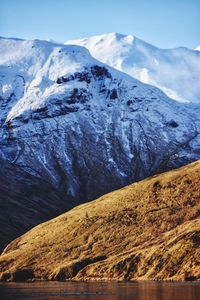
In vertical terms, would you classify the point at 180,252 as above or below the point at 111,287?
above

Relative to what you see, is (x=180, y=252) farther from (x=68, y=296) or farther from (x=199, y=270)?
(x=68, y=296)

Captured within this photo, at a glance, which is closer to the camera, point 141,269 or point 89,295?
point 89,295

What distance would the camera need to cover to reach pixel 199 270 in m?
170

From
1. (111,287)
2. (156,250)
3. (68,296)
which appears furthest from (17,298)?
(156,250)

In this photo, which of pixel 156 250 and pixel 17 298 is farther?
pixel 156 250

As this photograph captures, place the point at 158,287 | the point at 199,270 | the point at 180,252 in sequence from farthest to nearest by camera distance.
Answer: the point at 180,252
the point at 199,270
the point at 158,287

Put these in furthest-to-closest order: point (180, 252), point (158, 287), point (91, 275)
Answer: point (91, 275) < point (180, 252) < point (158, 287)

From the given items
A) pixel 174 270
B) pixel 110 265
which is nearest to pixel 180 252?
pixel 174 270

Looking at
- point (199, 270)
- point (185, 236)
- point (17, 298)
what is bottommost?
point (17, 298)

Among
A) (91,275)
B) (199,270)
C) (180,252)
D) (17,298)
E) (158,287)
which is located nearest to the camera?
(17,298)

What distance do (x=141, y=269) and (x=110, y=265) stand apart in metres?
13.4

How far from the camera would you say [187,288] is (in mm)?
134250

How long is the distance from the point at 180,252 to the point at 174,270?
5.62m

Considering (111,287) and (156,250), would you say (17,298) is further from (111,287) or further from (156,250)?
(156,250)
